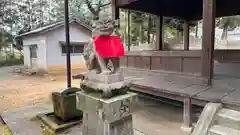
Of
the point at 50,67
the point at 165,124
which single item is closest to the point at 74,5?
the point at 50,67

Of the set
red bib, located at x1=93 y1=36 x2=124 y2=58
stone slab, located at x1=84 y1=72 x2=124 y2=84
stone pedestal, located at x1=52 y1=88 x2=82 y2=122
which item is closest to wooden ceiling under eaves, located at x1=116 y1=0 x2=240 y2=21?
stone pedestal, located at x1=52 y1=88 x2=82 y2=122

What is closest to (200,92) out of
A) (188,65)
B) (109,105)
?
(188,65)

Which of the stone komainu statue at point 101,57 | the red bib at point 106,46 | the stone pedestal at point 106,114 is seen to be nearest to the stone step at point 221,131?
the stone pedestal at point 106,114

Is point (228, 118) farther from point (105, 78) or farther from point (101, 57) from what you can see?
point (101, 57)

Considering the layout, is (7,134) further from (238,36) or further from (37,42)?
(238,36)

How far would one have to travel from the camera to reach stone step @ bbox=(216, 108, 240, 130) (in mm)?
2578

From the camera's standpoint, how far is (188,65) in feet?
15.7

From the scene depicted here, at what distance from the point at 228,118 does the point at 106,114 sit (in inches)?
68.8

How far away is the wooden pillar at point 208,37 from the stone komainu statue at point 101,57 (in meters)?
2.09

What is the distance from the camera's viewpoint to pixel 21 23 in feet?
77.9

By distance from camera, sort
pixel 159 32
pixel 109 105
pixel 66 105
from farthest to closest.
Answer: pixel 159 32 → pixel 66 105 → pixel 109 105

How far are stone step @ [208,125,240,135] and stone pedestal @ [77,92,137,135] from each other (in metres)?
1.14

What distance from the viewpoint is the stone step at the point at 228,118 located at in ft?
8.46

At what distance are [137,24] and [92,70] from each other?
38.1 ft
